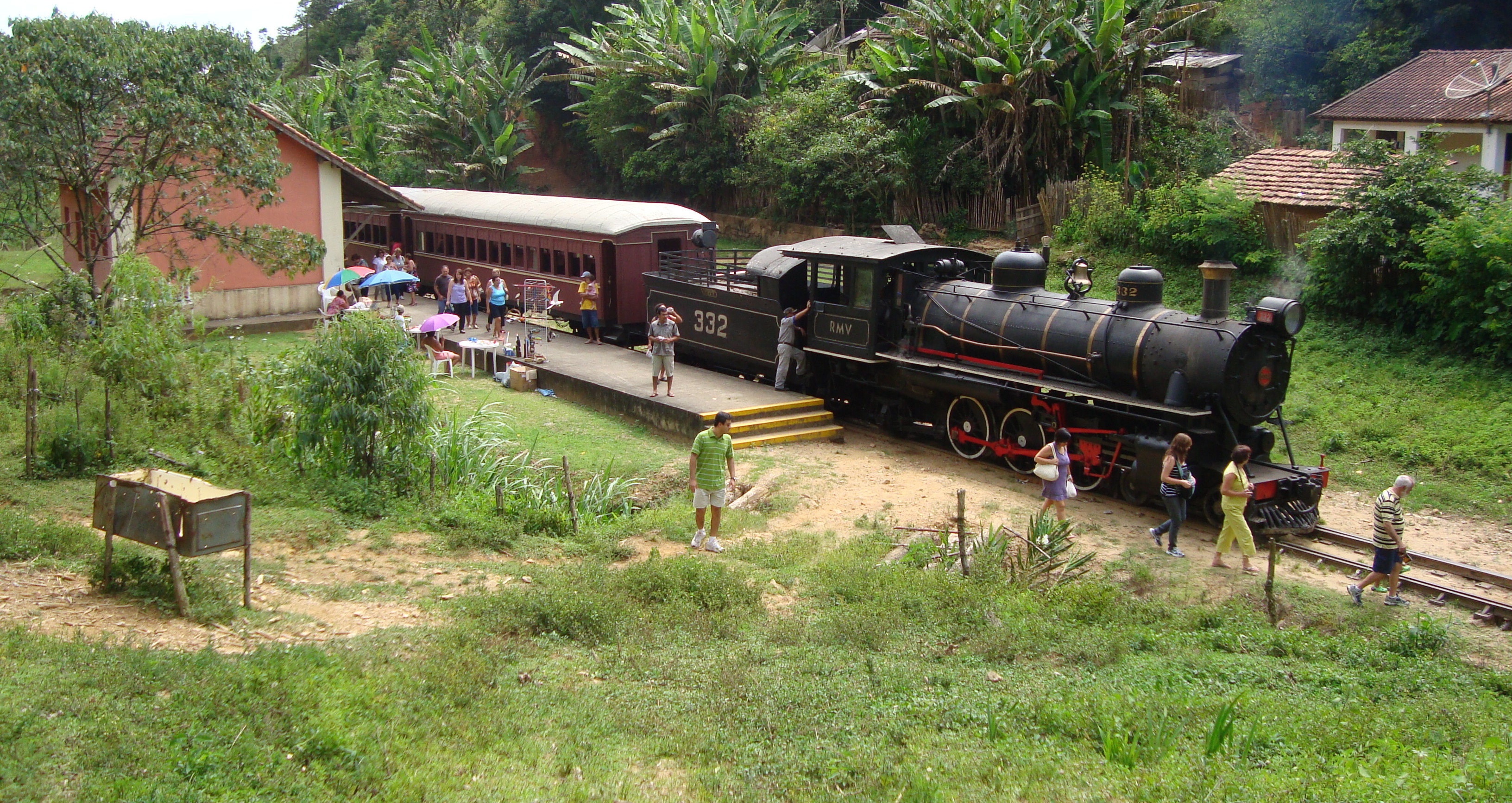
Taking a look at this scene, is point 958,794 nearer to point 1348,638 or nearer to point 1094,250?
point 1348,638

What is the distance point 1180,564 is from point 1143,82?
1639 centimetres

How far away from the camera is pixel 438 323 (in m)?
18.0

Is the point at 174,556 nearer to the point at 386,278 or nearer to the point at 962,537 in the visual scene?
the point at 962,537

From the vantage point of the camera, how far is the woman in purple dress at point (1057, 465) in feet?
35.1

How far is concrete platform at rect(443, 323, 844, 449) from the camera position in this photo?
581 inches

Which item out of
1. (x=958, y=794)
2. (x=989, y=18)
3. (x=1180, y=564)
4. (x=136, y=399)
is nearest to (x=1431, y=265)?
(x=1180, y=564)

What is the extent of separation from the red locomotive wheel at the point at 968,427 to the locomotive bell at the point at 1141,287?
233 centimetres

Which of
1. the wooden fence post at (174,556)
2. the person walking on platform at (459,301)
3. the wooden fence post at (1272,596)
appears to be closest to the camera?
the wooden fence post at (174,556)

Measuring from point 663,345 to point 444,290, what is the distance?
27.4 ft

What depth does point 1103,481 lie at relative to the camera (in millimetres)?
12648

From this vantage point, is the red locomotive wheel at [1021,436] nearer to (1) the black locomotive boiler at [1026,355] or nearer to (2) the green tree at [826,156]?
(1) the black locomotive boiler at [1026,355]

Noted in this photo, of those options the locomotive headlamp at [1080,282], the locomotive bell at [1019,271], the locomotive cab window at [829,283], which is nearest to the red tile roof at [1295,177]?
the locomotive bell at [1019,271]

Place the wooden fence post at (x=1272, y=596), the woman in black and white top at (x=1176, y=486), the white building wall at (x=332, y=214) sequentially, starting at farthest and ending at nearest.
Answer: the white building wall at (x=332, y=214) → the woman in black and white top at (x=1176, y=486) → the wooden fence post at (x=1272, y=596)

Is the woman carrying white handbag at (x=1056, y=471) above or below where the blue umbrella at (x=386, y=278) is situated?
below
